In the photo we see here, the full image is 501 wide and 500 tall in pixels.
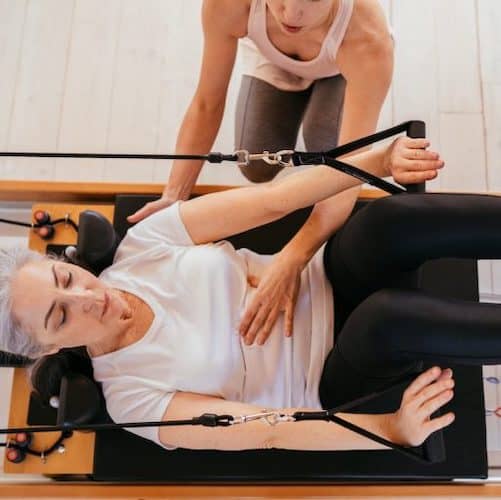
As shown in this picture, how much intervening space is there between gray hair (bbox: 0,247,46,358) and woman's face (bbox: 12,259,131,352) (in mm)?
15

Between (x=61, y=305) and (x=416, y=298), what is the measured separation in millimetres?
737

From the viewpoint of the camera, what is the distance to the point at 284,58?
62.7 inches

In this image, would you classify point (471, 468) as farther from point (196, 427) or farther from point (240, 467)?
point (196, 427)

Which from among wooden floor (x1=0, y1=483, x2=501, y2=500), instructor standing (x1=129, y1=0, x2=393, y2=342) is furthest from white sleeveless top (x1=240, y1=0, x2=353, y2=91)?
wooden floor (x1=0, y1=483, x2=501, y2=500)

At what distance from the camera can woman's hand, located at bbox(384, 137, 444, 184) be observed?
1.19 meters

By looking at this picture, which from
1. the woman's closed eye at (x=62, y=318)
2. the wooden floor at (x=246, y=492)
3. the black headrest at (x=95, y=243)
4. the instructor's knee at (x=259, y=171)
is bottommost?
the wooden floor at (x=246, y=492)

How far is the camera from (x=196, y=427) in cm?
128

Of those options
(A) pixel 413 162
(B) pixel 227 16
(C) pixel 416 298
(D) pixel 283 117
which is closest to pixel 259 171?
(D) pixel 283 117

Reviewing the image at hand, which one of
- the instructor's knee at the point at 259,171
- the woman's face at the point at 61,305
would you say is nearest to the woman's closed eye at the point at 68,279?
the woman's face at the point at 61,305

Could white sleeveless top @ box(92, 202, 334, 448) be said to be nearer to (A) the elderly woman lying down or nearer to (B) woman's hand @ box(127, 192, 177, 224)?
(A) the elderly woman lying down

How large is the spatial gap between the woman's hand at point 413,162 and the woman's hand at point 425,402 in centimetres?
40

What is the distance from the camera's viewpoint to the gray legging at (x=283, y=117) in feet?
6.08

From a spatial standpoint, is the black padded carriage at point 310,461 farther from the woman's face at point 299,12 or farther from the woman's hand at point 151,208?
the woman's face at point 299,12

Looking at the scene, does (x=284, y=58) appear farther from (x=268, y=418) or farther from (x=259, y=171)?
(x=268, y=418)
